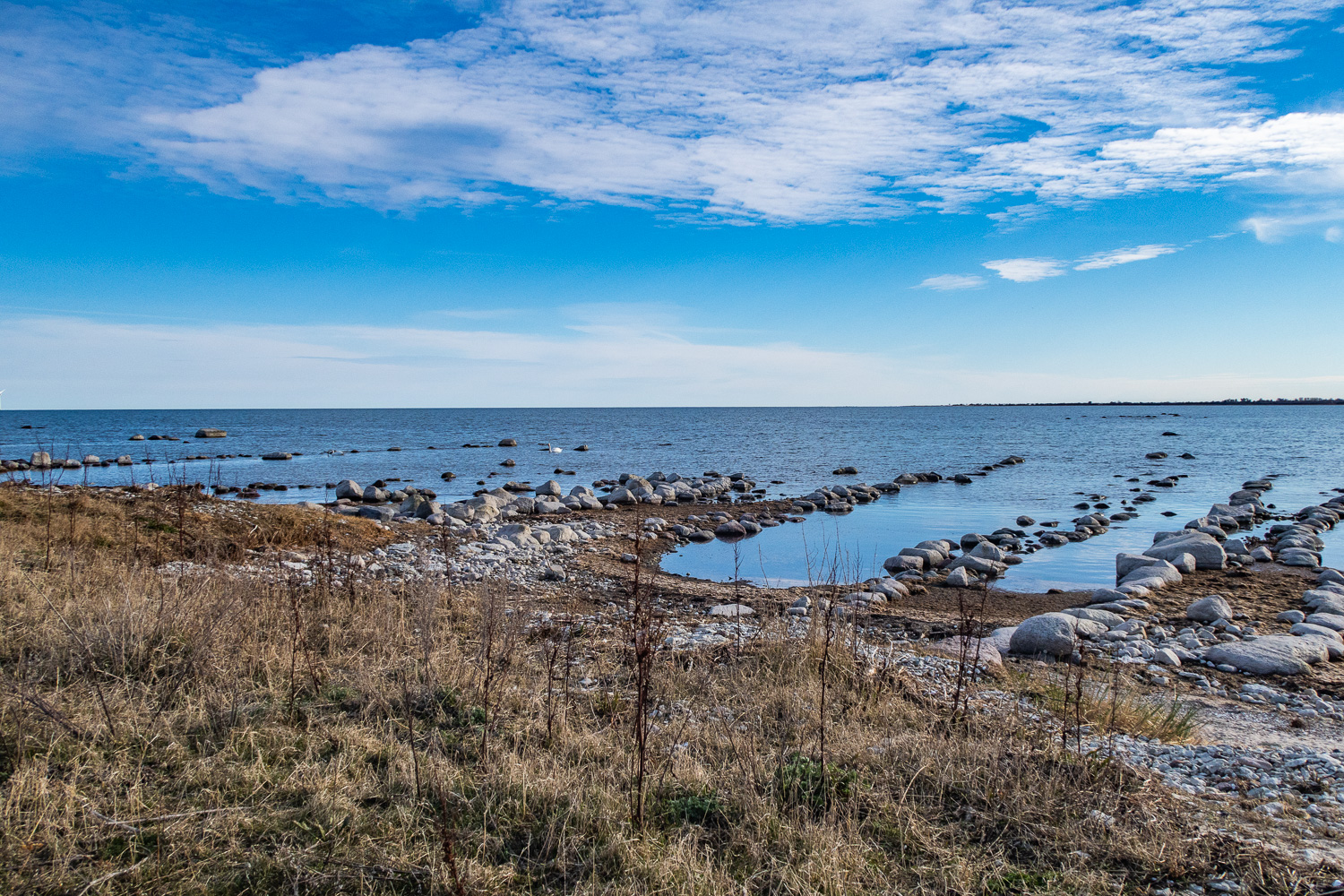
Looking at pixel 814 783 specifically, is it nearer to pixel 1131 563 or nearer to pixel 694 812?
pixel 694 812

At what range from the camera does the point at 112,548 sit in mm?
10148

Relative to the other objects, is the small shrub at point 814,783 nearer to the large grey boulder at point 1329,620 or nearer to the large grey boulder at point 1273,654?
the large grey boulder at point 1273,654

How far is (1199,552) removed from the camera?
1409cm

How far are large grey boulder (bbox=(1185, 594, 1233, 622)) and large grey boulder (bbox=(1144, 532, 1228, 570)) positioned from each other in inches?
151

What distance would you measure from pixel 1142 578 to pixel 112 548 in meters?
16.5

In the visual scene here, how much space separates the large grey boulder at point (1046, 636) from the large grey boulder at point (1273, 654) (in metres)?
1.55

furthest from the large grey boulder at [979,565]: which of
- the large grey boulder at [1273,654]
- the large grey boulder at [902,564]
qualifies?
the large grey boulder at [1273,654]

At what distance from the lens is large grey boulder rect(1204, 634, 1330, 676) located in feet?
25.2

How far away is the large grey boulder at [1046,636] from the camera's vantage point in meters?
8.16

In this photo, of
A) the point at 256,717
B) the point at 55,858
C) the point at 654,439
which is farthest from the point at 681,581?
the point at 654,439

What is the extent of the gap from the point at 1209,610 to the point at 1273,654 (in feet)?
8.42

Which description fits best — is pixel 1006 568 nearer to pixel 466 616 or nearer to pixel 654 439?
pixel 466 616

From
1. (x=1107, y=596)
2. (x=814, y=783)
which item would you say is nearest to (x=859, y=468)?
(x=1107, y=596)

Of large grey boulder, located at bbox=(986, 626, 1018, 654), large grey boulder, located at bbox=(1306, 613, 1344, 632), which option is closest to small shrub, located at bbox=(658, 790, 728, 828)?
large grey boulder, located at bbox=(986, 626, 1018, 654)
